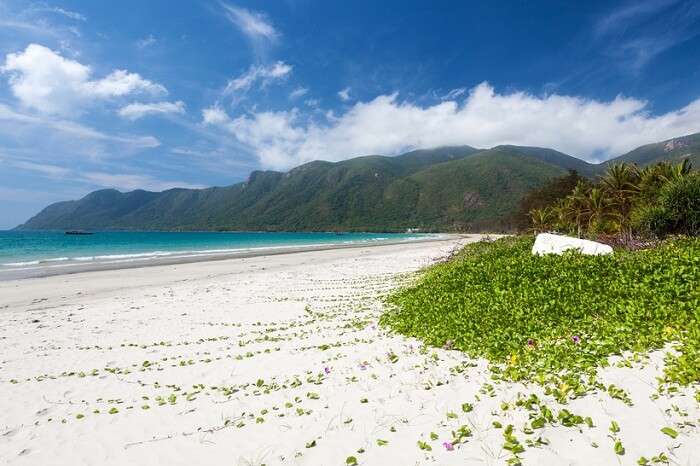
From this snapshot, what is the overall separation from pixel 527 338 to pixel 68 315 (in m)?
16.6

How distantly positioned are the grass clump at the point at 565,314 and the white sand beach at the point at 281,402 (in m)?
0.39

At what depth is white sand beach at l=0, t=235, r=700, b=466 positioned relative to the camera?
4.54 m

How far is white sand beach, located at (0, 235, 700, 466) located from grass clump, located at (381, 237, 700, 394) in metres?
0.39

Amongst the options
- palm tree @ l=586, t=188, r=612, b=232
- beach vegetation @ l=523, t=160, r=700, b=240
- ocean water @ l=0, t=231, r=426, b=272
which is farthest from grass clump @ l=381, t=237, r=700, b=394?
ocean water @ l=0, t=231, r=426, b=272

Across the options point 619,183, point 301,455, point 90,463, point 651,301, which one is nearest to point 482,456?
point 301,455

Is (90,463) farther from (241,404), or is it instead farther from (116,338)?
(116,338)

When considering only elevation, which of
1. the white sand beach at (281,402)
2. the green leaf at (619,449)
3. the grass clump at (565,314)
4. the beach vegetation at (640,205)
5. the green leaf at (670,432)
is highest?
the beach vegetation at (640,205)

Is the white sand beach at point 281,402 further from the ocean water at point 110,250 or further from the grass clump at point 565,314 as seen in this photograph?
the ocean water at point 110,250

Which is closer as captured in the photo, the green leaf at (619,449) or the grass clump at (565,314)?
the green leaf at (619,449)

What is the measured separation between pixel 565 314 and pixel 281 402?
6.52 metres

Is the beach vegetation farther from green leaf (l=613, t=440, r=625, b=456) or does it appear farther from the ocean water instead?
the ocean water

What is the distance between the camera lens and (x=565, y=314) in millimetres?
8469

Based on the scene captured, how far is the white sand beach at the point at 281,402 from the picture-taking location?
14.9 ft

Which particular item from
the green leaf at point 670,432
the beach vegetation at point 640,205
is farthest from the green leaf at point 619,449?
the beach vegetation at point 640,205
